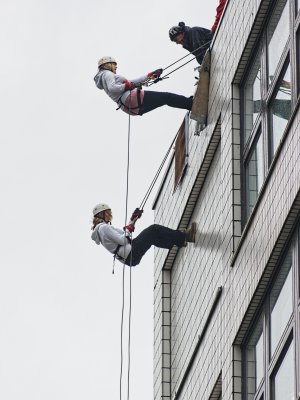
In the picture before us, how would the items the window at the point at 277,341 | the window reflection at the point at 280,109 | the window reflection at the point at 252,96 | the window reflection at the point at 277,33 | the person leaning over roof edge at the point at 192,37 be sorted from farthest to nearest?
the person leaning over roof edge at the point at 192,37
the window reflection at the point at 252,96
the window reflection at the point at 277,33
the window reflection at the point at 280,109
the window at the point at 277,341

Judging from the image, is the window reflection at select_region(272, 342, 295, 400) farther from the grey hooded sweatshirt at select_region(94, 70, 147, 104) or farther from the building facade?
the grey hooded sweatshirt at select_region(94, 70, 147, 104)

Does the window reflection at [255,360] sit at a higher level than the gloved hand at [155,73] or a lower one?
lower

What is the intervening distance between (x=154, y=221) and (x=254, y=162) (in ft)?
23.7

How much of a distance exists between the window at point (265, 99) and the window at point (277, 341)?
1.95 meters

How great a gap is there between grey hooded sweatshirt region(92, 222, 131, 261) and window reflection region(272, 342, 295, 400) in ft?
28.3

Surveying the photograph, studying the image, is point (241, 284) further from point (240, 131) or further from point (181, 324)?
point (181, 324)

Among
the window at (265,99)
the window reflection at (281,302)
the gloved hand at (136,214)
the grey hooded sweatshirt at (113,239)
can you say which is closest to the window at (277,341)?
the window reflection at (281,302)

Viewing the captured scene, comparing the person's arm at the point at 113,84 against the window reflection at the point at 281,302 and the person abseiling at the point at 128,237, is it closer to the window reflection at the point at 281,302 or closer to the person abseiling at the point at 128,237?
the person abseiling at the point at 128,237

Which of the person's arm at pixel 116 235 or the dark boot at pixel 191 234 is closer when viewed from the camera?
the dark boot at pixel 191 234

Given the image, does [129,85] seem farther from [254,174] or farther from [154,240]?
[254,174]

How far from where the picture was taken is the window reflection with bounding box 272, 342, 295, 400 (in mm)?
19219

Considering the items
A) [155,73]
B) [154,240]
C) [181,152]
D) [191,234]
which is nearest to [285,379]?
[191,234]

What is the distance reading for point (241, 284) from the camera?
→ 22.2 metres

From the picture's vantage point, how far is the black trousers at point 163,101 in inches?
1101
